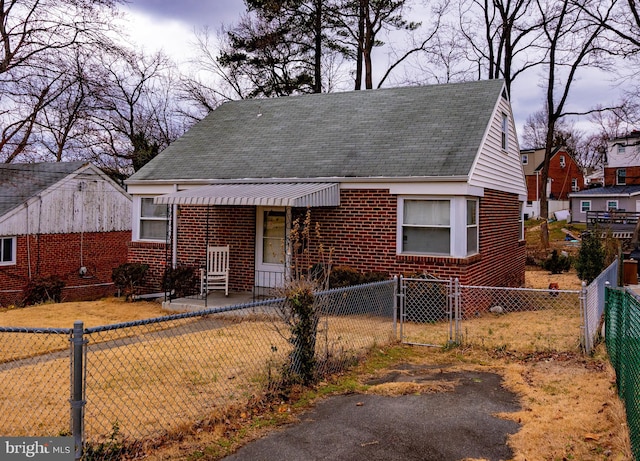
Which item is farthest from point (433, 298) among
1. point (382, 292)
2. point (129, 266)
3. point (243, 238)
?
point (129, 266)

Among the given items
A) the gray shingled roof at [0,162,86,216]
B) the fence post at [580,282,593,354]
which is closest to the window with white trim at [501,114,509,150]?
the fence post at [580,282,593,354]

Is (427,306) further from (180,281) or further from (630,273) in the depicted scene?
(630,273)

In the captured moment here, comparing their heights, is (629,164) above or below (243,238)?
above

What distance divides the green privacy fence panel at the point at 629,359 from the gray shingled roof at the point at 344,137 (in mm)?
6026

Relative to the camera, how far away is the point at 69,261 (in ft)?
74.8

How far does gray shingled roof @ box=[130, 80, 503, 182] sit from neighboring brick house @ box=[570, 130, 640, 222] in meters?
35.6

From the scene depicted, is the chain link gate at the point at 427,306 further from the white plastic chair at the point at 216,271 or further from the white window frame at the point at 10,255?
the white window frame at the point at 10,255

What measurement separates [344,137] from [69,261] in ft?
47.9

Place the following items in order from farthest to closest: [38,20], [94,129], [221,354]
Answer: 1. [94,129]
2. [38,20]
3. [221,354]

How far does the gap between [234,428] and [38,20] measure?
16.0 meters

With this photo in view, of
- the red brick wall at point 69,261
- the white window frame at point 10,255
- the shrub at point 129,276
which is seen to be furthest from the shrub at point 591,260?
the white window frame at point 10,255

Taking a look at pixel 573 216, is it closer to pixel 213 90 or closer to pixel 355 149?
pixel 213 90

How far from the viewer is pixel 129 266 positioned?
594 inches

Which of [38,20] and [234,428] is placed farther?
[38,20]
